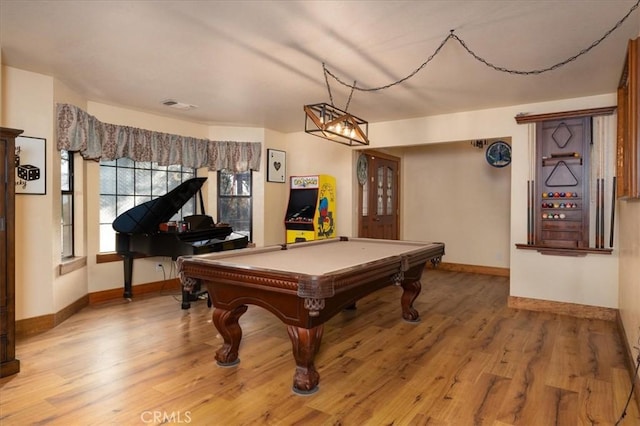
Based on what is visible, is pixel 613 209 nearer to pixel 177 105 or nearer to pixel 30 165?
pixel 177 105

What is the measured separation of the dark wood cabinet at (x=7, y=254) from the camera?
8.64 ft

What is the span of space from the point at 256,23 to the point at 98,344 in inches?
113

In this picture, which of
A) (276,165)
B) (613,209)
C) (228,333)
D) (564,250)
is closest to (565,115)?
(613,209)

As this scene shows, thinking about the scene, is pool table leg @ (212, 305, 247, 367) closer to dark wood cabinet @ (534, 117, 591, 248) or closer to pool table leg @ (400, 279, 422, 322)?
pool table leg @ (400, 279, 422, 322)

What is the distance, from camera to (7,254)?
8.74 feet

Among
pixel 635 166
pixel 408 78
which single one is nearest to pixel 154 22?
pixel 408 78

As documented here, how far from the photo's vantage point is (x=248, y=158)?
583 centimetres

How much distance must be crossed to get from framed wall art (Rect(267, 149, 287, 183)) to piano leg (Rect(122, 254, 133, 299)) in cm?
232

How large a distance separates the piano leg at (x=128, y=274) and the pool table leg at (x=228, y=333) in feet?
7.71

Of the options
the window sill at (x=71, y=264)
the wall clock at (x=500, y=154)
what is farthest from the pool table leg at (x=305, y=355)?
the wall clock at (x=500, y=154)

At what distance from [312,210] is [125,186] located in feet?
8.46

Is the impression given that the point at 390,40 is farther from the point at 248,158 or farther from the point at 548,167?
the point at 248,158

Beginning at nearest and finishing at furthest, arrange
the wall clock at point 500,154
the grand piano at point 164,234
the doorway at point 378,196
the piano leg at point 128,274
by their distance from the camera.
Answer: the grand piano at point 164,234, the piano leg at point 128,274, the wall clock at point 500,154, the doorway at point 378,196

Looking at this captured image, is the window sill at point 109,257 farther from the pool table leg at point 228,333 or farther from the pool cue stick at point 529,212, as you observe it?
the pool cue stick at point 529,212
